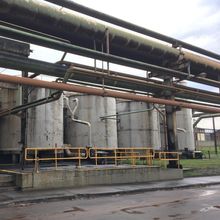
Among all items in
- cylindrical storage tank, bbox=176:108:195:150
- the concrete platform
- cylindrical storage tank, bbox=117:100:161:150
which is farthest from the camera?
cylindrical storage tank, bbox=176:108:195:150

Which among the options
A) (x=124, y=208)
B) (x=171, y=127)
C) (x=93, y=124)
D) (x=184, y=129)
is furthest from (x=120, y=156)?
(x=184, y=129)

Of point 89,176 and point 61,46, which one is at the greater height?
point 61,46

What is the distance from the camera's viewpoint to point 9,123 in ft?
75.5

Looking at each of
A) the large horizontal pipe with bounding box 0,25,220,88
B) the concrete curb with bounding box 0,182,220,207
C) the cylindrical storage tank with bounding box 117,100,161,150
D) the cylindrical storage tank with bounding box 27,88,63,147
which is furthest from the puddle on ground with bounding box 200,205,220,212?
the cylindrical storage tank with bounding box 117,100,161,150

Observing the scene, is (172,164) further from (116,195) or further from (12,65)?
(12,65)

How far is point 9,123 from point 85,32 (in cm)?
1045

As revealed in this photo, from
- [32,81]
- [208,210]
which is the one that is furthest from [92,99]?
[208,210]

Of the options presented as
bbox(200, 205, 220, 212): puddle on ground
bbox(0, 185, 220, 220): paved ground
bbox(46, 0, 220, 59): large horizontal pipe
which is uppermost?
bbox(46, 0, 220, 59): large horizontal pipe

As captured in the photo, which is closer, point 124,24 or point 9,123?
point 124,24

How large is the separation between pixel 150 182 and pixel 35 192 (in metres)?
6.04

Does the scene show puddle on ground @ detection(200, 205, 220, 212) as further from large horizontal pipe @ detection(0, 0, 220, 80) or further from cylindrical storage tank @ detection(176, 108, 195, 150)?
cylindrical storage tank @ detection(176, 108, 195, 150)

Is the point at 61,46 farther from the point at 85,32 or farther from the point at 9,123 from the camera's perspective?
the point at 9,123

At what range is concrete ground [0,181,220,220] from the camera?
8406 millimetres

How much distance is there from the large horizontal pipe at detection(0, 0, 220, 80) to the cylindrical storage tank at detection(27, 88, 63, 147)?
8063mm
